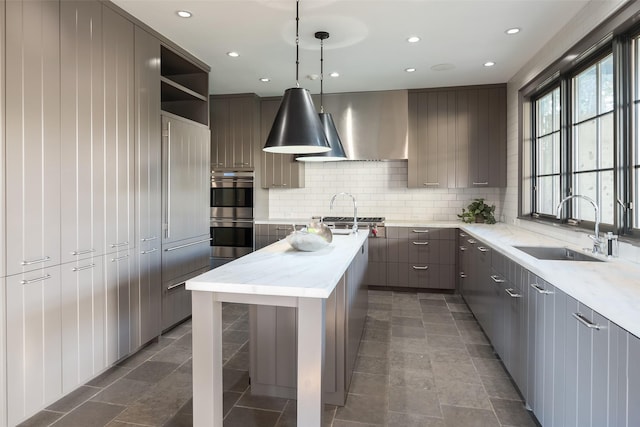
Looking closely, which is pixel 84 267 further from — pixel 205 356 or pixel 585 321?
pixel 585 321

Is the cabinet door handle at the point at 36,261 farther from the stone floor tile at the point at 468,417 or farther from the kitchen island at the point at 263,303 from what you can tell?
the stone floor tile at the point at 468,417

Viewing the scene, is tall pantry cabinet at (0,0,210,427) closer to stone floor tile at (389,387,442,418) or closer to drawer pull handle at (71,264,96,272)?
drawer pull handle at (71,264,96,272)

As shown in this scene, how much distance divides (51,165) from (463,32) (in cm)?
321

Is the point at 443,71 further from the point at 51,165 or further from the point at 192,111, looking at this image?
the point at 51,165

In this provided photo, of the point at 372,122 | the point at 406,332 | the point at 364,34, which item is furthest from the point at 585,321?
the point at 372,122

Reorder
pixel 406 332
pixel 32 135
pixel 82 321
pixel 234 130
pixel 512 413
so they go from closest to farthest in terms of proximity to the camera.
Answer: pixel 32 135, pixel 512 413, pixel 82 321, pixel 406 332, pixel 234 130

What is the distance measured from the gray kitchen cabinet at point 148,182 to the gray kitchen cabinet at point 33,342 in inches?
30.3

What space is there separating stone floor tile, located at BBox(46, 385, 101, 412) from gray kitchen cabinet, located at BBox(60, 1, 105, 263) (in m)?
0.85

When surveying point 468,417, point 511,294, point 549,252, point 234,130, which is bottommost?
point 468,417

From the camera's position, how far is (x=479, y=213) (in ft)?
15.9

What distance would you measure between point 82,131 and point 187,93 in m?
1.51

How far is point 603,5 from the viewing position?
2.50 metres

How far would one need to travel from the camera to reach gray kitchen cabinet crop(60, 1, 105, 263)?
2.31 meters

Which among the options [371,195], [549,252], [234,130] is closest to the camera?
[549,252]
